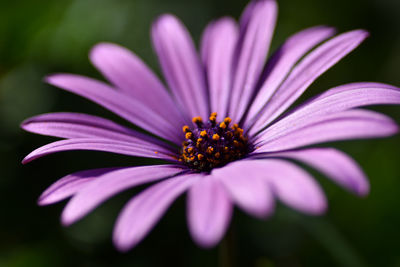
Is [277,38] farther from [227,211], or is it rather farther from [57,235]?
[227,211]

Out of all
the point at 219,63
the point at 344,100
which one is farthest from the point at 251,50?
the point at 344,100

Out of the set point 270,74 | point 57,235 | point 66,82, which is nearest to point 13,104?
point 57,235

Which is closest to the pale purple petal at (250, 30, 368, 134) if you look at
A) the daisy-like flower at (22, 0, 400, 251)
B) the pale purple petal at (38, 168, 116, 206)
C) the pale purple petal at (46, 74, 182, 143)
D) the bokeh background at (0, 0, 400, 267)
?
the daisy-like flower at (22, 0, 400, 251)

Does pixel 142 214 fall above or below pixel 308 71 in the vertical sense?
below

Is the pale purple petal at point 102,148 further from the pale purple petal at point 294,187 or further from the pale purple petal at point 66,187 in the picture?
the pale purple petal at point 294,187

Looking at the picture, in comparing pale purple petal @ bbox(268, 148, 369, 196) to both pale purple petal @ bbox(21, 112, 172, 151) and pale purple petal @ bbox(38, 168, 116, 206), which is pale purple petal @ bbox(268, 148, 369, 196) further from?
pale purple petal @ bbox(21, 112, 172, 151)

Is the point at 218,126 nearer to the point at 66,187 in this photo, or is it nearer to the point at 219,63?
the point at 219,63
